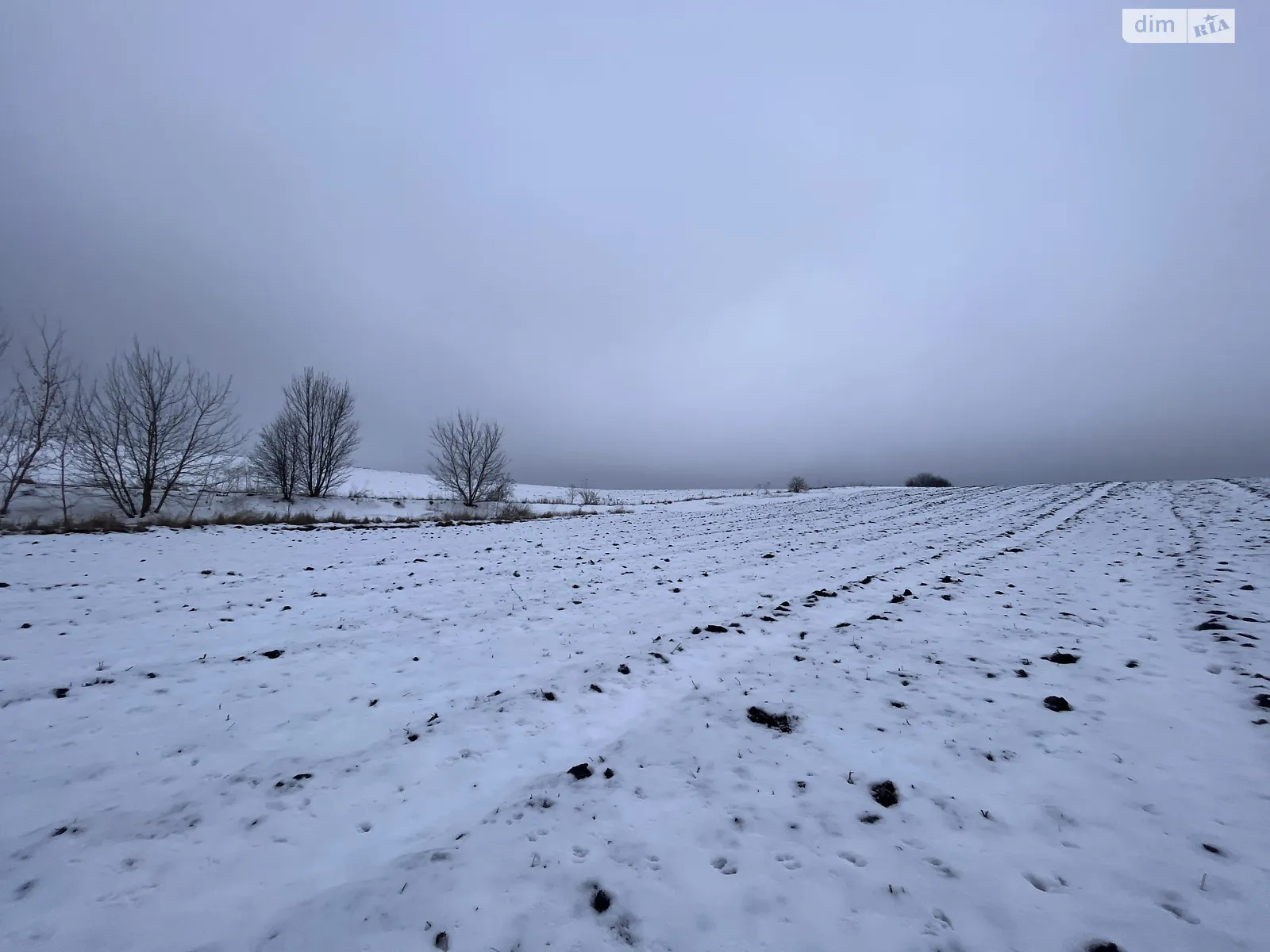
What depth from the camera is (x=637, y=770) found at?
3350mm

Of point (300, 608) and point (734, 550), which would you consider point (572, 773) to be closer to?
point (300, 608)

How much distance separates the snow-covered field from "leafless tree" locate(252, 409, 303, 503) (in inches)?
942

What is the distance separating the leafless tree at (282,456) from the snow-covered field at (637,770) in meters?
23.9

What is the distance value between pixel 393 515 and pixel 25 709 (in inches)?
912

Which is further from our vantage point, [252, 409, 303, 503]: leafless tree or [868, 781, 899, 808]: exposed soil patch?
[252, 409, 303, 503]: leafless tree

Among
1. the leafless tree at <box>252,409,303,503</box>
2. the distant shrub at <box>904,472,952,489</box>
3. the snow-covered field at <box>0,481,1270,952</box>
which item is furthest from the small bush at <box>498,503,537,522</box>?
the distant shrub at <box>904,472,952,489</box>

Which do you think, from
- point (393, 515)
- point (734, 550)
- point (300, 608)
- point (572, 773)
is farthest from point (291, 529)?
point (572, 773)

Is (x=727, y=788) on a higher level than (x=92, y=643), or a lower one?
lower

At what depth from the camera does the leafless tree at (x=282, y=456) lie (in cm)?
2750

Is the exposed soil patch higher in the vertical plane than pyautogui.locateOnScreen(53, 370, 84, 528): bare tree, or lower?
lower

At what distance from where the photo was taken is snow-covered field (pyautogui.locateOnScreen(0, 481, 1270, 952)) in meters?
2.21

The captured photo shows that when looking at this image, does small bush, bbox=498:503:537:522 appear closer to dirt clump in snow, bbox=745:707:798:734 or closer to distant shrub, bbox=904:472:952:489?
dirt clump in snow, bbox=745:707:798:734

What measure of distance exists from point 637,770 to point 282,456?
109 feet

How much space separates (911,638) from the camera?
550 cm
